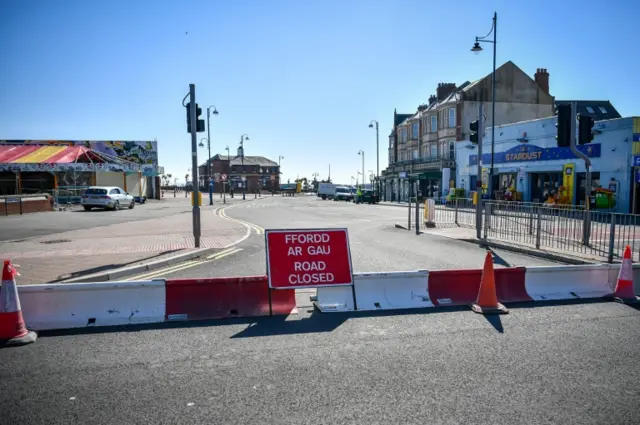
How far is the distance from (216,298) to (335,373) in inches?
92.5

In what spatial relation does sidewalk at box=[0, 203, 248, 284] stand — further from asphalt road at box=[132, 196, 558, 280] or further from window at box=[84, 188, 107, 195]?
window at box=[84, 188, 107, 195]

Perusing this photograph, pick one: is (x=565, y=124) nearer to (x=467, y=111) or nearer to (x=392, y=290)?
(x=392, y=290)

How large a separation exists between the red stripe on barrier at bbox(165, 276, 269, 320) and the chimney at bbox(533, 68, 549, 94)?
49.9m

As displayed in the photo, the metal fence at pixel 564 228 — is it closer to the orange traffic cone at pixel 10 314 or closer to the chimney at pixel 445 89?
the orange traffic cone at pixel 10 314

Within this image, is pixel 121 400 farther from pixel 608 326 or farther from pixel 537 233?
pixel 537 233

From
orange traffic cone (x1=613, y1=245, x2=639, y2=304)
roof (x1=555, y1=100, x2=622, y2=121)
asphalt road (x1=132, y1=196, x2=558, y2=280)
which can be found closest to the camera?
orange traffic cone (x1=613, y1=245, x2=639, y2=304)

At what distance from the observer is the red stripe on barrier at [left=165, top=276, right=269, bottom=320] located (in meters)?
5.45

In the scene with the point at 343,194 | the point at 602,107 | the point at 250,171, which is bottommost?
the point at 343,194

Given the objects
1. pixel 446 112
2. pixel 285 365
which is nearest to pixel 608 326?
pixel 285 365

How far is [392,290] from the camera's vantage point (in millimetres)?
6082

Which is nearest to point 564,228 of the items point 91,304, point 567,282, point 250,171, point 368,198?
point 567,282

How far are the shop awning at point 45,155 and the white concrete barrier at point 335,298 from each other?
41.2 metres

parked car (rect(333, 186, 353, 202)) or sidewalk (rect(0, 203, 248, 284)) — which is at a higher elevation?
parked car (rect(333, 186, 353, 202))

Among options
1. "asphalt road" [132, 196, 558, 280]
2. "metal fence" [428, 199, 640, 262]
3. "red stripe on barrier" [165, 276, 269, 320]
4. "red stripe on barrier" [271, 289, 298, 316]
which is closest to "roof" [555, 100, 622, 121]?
"metal fence" [428, 199, 640, 262]
